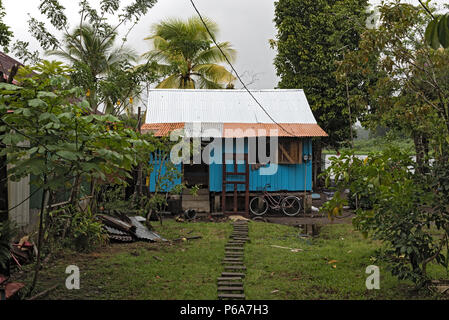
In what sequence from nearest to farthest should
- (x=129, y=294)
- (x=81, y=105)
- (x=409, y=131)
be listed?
(x=81, y=105), (x=129, y=294), (x=409, y=131)

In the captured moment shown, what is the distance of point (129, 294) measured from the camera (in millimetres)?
5566

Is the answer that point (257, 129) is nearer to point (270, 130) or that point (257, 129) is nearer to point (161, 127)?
point (270, 130)

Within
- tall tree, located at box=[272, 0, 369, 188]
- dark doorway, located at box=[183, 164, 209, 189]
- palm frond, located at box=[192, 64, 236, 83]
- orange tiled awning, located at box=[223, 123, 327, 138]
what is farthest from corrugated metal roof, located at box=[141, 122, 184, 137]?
tall tree, located at box=[272, 0, 369, 188]

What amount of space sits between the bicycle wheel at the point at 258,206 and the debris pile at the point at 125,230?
16.7ft

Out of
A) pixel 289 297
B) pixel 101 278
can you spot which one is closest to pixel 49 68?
pixel 101 278

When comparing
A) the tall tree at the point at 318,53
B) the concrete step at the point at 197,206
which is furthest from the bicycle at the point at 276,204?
the tall tree at the point at 318,53

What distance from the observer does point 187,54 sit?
69.1 ft

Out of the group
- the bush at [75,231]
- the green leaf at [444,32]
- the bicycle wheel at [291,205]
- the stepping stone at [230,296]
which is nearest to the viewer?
the green leaf at [444,32]

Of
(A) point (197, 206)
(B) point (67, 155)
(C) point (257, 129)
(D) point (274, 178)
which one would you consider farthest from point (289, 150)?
(B) point (67, 155)

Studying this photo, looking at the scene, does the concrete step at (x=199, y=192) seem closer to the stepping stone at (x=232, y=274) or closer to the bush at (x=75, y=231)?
the bush at (x=75, y=231)

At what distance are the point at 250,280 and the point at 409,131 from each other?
10.4 m

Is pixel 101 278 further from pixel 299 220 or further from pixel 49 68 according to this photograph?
pixel 299 220

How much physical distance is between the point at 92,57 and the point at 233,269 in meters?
7.06

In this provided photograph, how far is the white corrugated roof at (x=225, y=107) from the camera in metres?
14.9
